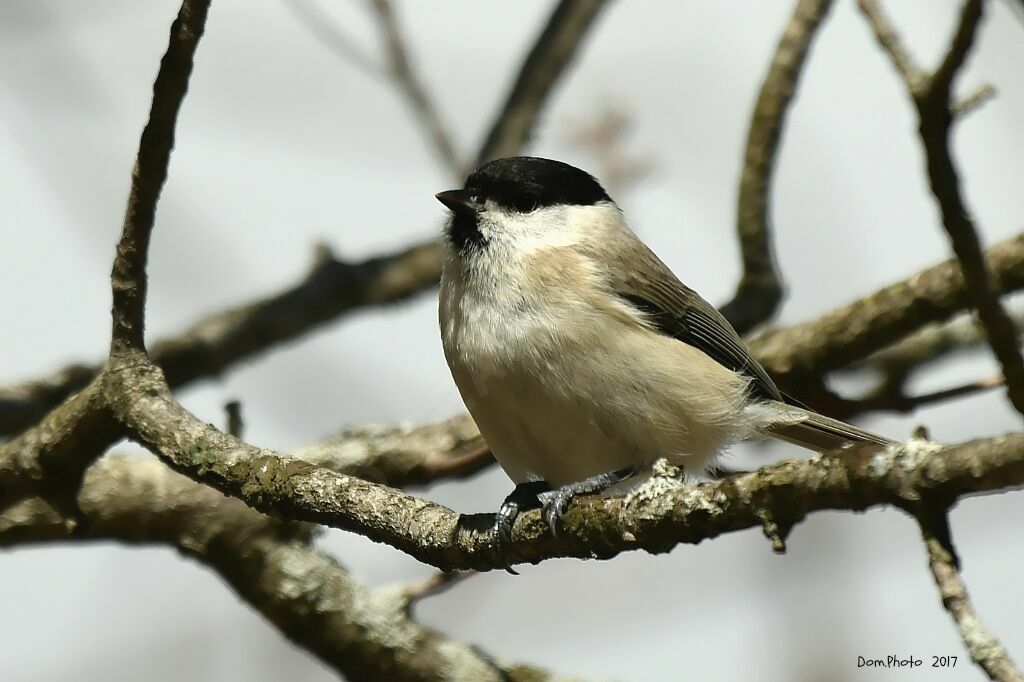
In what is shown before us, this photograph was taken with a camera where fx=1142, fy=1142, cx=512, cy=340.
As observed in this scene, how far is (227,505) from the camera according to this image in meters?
4.14

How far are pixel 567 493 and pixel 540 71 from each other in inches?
131

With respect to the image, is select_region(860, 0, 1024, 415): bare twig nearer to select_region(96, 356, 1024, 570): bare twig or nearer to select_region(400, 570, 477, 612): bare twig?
select_region(96, 356, 1024, 570): bare twig

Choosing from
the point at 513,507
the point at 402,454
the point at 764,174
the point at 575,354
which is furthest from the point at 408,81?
the point at 513,507

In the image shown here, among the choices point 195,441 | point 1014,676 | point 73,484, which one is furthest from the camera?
point 73,484

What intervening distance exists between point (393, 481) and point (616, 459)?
39.9 inches

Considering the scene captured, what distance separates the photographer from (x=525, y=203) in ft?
14.0

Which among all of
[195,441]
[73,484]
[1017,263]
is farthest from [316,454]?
[1017,263]

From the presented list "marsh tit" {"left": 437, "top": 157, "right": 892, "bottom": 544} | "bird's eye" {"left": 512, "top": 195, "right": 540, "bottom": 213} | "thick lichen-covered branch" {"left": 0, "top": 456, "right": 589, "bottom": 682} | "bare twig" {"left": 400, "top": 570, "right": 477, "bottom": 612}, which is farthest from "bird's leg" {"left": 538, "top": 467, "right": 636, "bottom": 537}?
"bird's eye" {"left": 512, "top": 195, "right": 540, "bottom": 213}

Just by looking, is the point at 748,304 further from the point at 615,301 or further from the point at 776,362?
the point at 615,301

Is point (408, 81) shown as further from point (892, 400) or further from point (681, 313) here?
point (892, 400)

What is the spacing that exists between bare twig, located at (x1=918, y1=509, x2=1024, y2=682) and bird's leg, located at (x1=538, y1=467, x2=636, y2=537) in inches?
31.1

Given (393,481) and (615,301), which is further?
(393,481)

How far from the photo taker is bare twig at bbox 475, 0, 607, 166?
5.65m

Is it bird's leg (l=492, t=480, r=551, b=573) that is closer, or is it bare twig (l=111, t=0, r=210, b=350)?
bird's leg (l=492, t=480, r=551, b=573)
